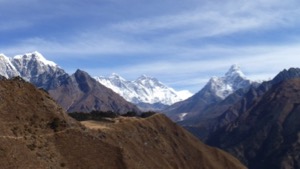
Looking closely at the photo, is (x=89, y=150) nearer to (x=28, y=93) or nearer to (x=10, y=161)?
(x=28, y=93)

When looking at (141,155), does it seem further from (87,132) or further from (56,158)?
(56,158)

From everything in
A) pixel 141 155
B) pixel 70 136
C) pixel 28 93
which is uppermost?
pixel 28 93

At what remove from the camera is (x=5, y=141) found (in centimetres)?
11438

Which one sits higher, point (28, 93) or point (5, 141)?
point (28, 93)

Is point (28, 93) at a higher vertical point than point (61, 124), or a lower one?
higher

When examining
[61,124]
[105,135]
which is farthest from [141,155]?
[61,124]

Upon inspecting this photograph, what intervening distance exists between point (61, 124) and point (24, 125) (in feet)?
44.5

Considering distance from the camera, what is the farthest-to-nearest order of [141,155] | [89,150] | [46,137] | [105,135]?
[141,155] → [105,135] → [89,150] → [46,137]

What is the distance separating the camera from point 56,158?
12531 cm

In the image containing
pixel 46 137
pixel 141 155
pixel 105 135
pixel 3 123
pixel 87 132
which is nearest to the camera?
pixel 3 123

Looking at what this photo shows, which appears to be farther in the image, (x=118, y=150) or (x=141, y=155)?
(x=141, y=155)

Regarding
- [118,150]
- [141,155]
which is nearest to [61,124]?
[118,150]

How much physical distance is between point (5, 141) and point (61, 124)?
25467mm

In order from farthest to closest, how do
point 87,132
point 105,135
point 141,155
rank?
point 141,155
point 105,135
point 87,132
